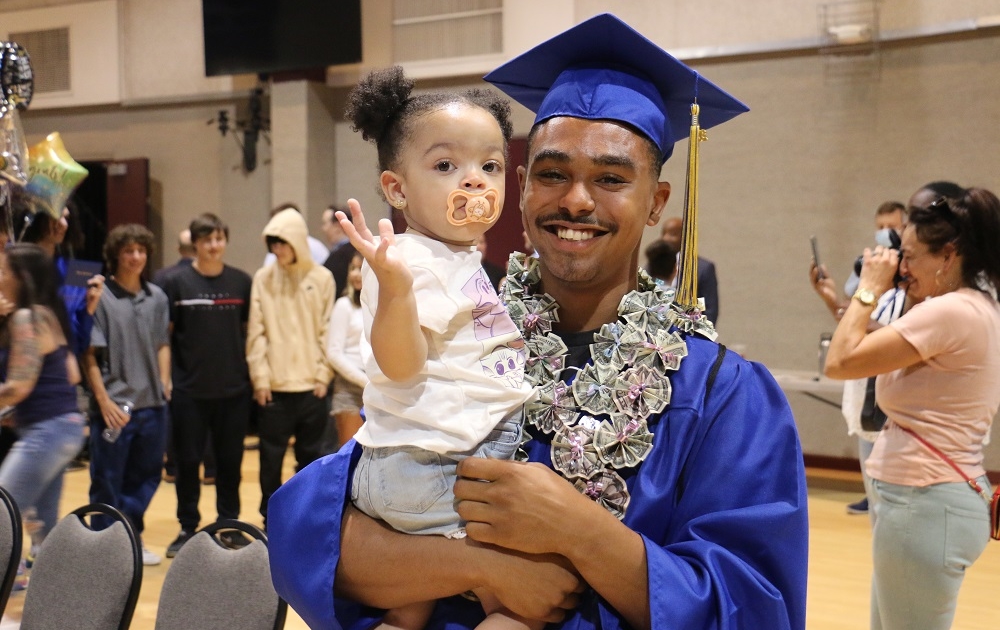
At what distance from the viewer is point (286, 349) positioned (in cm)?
589

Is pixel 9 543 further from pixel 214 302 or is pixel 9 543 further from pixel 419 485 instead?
pixel 214 302

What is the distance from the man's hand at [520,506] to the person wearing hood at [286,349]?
4.54 m

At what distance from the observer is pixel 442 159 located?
165 centimetres

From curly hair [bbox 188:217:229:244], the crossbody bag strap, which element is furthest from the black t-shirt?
the crossbody bag strap

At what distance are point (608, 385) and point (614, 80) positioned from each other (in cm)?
51

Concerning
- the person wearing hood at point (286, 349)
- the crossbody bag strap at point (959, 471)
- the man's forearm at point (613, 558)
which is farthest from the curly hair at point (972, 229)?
the person wearing hood at point (286, 349)

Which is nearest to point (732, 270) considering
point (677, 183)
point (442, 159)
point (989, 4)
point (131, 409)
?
point (677, 183)

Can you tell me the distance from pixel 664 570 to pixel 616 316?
0.47 m

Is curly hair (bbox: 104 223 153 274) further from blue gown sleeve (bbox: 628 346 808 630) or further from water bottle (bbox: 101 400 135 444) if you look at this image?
blue gown sleeve (bbox: 628 346 808 630)

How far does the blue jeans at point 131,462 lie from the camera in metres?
5.24

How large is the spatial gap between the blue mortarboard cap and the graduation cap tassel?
4 cm

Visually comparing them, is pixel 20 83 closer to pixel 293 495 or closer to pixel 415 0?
pixel 293 495

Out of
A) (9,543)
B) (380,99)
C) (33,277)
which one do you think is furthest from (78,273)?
(380,99)

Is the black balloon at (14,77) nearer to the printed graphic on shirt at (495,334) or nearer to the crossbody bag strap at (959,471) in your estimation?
the printed graphic on shirt at (495,334)
